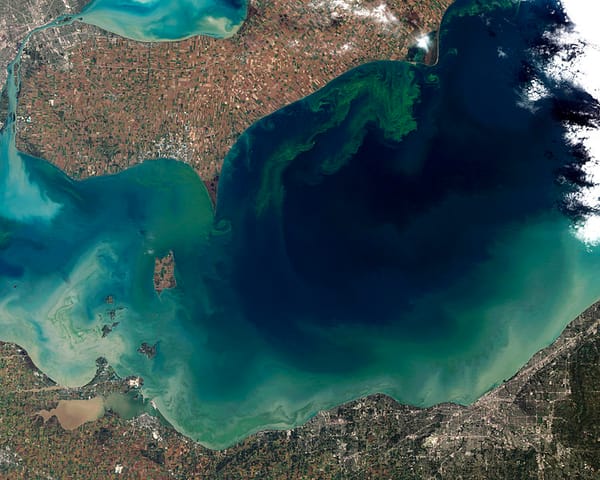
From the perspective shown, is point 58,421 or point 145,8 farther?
point 145,8

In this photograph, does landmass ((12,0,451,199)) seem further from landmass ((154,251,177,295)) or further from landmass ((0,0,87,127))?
landmass ((154,251,177,295))

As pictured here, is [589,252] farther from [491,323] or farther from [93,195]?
[93,195]

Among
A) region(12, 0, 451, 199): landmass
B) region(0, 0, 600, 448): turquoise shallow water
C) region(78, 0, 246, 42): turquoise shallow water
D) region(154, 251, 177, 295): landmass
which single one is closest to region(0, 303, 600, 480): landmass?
region(0, 0, 600, 448): turquoise shallow water

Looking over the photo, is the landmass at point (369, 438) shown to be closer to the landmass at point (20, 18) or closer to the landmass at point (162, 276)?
the landmass at point (162, 276)

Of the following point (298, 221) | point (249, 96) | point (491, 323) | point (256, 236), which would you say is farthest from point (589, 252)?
point (249, 96)

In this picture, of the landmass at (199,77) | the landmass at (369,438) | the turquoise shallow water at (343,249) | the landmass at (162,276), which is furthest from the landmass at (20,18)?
the landmass at (369,438)

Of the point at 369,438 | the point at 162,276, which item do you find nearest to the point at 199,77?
the point at 162,276

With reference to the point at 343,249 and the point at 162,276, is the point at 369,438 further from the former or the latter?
the point at 162,276
